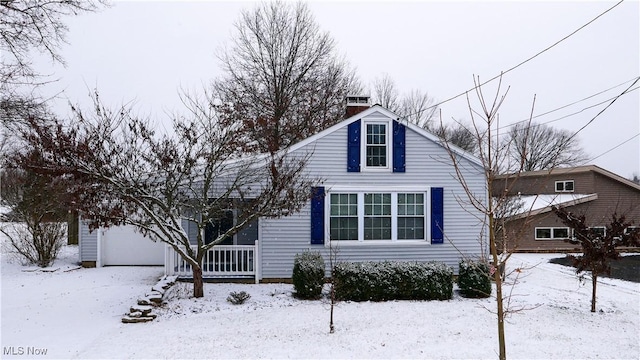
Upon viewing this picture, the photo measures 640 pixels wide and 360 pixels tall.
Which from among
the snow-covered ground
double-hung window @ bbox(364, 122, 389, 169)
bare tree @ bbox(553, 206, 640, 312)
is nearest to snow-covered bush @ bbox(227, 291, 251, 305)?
the snow-covered ground

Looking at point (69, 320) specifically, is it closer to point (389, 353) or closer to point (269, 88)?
point (389, 353)

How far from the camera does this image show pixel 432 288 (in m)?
10.9

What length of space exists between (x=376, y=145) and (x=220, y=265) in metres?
5.41

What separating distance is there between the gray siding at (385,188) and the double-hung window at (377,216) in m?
0.26

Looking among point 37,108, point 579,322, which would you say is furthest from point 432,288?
point 37,108

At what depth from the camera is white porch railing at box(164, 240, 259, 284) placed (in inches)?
473

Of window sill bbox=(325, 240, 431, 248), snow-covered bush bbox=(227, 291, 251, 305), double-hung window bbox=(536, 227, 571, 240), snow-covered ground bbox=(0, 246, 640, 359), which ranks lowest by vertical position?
snow-covered ground bbox=(0, 246, 640, 359)

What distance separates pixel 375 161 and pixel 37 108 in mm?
8192

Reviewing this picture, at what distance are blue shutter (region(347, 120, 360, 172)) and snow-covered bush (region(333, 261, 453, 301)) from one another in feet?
9.63

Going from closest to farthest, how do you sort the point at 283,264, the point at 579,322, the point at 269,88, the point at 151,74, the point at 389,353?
the point at 389,353, the point at 579,322, the point at 283,264, the point at 151,74, the point at 269,88

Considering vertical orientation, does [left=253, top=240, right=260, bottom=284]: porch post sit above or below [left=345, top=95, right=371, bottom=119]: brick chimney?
below

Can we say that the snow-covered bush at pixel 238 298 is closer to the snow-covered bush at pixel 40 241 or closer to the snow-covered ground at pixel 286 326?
the snow-covered ground at pixel 286 326

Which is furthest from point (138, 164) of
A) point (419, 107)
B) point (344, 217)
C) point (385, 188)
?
point (419, 107)

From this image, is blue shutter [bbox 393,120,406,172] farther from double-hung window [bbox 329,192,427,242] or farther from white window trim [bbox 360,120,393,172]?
double-hung window [bbox 329,192,427,242]
